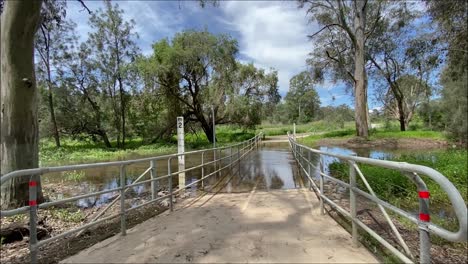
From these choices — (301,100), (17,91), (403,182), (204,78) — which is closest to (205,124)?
(204,78)

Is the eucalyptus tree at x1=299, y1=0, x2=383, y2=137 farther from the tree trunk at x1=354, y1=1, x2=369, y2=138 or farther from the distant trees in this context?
the distant trees

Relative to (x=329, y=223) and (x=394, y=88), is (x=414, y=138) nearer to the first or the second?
(x=394, y=88)

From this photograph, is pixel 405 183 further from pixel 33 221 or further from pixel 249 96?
pixel 249 96

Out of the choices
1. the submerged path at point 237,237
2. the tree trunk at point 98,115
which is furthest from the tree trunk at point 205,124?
the submerged path at point 237,237

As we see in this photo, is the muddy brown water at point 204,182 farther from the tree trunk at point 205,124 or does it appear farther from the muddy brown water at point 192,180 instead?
the tree trunk at point 205,124

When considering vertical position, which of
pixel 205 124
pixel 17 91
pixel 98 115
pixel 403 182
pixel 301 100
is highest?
pixel 301 100

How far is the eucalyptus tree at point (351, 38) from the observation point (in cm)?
2475

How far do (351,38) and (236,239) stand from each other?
24420 millimetres

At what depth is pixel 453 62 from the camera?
15398mm

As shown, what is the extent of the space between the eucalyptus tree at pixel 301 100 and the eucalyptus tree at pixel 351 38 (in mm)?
51824

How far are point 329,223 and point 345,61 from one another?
2914 cm

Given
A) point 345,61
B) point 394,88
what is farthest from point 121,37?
point 394,88

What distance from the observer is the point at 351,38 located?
82.4 feet

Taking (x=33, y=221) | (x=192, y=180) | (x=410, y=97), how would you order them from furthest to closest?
(x=410, y=97), (x=192, y=180), (x=33, y=221)
